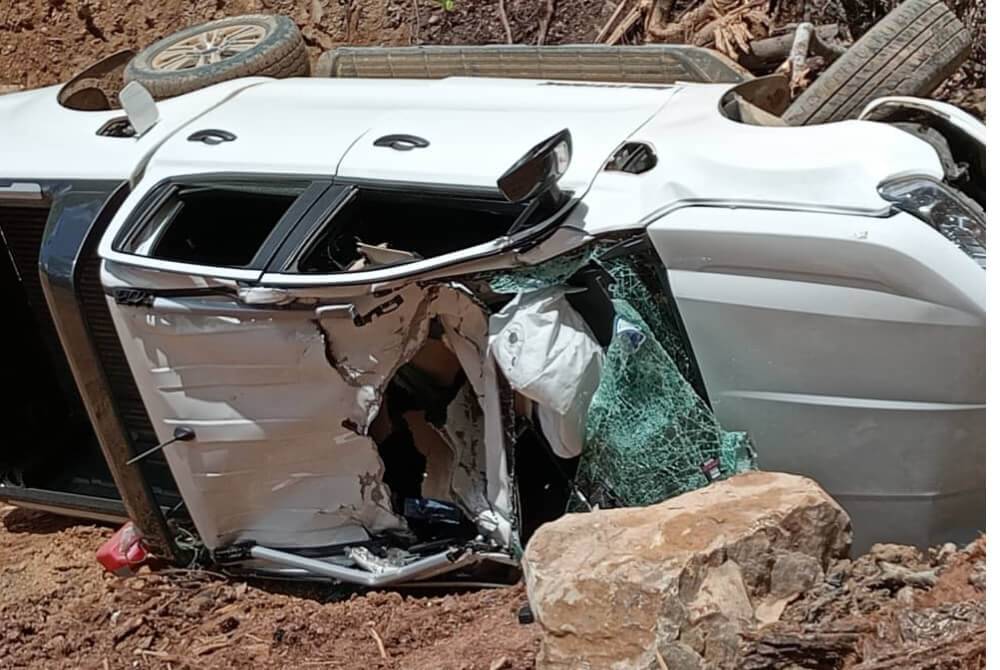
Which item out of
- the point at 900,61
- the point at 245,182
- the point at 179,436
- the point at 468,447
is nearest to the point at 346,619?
the point at 468,447

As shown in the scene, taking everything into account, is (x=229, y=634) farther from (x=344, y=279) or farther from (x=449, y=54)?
(x=449, y=54)

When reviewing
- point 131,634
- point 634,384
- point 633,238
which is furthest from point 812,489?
point 131,634

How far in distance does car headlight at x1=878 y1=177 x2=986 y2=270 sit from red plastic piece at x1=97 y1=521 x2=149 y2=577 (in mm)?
2986

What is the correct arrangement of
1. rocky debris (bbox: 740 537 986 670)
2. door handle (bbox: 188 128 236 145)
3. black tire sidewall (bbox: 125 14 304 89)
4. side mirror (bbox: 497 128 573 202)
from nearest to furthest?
rocky debris (bbox: 740 537 986 670), side mirror (bbox: 497 128 573 202), door handle (bbox: 188 128 236 145), black tire sidewall (bbox: 125 14 304 89)

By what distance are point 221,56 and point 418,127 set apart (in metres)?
1.82

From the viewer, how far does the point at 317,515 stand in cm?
421

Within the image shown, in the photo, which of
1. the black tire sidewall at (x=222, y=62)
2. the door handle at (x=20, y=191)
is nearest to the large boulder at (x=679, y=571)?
the door handle at (x=20, y=191)

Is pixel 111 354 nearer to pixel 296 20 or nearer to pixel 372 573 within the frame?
pixel 372 573

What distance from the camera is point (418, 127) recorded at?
4035 mm

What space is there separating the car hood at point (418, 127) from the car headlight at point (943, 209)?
2.84 ft

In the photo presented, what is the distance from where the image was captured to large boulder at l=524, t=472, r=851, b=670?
9.72 ft

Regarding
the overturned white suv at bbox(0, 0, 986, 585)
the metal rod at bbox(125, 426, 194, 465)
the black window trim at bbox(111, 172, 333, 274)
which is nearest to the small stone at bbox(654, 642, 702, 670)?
the overturned white suv at bbox(0, 0, 986, 585)

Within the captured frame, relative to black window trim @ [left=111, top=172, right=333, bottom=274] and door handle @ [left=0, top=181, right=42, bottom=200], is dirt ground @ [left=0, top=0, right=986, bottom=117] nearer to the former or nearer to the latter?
black window trim @ [left=111, top=172, right=333, bottom=274]

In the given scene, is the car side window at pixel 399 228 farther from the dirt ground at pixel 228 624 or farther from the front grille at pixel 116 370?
the dirt ground at pixel 228 624
